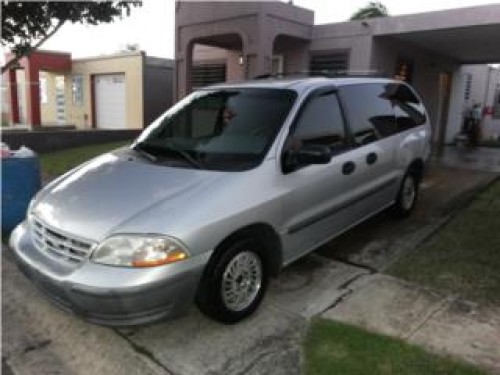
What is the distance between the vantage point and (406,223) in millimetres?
5961

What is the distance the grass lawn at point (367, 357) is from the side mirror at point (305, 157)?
1290 mm

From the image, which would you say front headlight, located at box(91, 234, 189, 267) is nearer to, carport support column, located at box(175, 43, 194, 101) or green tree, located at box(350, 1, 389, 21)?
carport support column, located at box(175, 43, 194, 101)

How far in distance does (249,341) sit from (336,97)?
2458mm

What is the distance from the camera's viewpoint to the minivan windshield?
3.71 metres

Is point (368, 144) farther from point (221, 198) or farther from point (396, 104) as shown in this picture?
point (221, 198)

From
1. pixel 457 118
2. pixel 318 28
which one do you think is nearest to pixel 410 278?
pixel 318 28

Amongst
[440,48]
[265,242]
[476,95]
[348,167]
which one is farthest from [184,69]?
[476,95]

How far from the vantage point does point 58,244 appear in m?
3.16

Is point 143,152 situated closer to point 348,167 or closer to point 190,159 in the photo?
point 190,159

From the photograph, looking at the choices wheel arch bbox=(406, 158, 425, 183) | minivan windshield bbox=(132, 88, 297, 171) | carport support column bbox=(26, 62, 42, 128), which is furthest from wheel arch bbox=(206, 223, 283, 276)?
carport support column bbox=(26, 62, 42, 128)

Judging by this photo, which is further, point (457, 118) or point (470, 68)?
point (470, 68)

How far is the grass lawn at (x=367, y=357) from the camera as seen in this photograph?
2970 mm

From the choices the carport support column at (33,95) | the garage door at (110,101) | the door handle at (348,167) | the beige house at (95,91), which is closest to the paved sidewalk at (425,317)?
the door handle at (348,167)

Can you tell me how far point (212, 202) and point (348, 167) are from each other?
70.3 inches
